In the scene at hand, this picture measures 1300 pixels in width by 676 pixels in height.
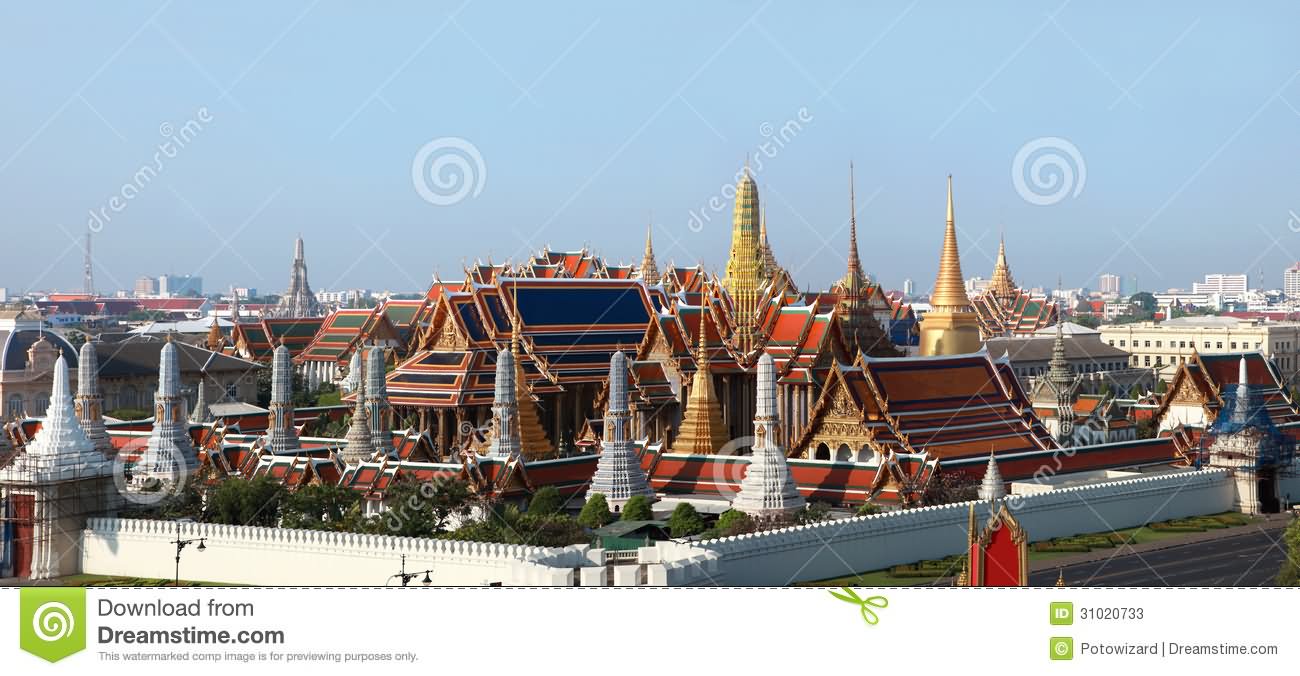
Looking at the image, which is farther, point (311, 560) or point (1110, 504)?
point (1110, 504)

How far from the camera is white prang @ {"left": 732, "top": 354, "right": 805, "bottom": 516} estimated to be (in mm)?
49281

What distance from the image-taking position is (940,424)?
2281 inches

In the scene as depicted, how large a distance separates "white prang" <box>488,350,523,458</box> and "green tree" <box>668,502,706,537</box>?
712 centimetres

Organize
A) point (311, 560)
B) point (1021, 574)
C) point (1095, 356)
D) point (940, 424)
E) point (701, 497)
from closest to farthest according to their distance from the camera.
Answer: point (1021, 574) < point (311, 560) < point (701, 497) < point (940, 424) < point (1095, 356)

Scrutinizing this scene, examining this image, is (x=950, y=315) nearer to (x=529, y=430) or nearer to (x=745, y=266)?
(x=745, y=266)

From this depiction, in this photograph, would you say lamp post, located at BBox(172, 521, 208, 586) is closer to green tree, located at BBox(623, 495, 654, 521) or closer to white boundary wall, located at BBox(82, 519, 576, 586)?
white boundary wall, located at BBox(82, 519, 576, 586)

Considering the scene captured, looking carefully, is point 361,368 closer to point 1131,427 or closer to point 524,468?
point 524,468

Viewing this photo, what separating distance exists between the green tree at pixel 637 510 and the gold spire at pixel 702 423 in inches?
307

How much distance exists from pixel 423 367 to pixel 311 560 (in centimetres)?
2974

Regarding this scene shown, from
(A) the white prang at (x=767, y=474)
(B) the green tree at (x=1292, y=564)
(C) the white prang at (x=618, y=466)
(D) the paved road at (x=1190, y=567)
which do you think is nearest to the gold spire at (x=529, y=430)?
(C) the white prang at (x=618, y=466)

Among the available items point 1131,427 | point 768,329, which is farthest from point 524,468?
point 1131,427

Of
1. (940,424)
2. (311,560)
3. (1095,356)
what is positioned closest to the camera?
(311,560)

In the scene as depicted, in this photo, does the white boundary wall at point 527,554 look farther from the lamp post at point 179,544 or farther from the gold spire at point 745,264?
the gold spire at point 745,264
